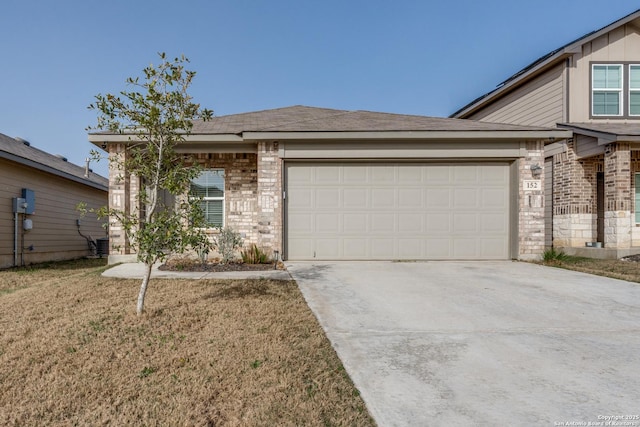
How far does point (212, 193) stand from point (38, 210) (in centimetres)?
626

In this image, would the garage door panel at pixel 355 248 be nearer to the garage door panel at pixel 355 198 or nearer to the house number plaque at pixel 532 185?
the garage door panel at pixel 355 198

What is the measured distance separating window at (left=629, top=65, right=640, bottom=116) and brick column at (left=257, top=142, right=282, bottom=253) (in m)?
11.3

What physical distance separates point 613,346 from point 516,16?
16.8m

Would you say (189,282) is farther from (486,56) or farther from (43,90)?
(486,56)

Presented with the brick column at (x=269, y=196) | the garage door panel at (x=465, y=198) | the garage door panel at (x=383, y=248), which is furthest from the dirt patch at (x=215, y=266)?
the garage door panel at (x=465, y=198)

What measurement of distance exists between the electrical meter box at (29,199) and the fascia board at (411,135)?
7.23m

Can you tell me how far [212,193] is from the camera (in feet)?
30.8

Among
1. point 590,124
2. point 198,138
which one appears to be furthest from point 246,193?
point 590,124

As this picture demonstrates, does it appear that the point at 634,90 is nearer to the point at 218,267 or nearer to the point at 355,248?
the point at 355,248

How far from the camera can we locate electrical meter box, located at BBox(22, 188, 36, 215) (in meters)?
10.1

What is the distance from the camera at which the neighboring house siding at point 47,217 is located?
9445 mm

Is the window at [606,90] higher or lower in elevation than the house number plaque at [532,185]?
higher

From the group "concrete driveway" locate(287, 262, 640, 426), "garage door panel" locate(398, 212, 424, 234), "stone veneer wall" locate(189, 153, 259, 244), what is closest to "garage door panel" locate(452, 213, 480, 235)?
"garage door panel" locate(398, 212, 424, 234)

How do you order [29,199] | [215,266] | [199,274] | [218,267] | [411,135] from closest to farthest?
[199,274], [218,267], [215,266], [411,135], [29,199]
